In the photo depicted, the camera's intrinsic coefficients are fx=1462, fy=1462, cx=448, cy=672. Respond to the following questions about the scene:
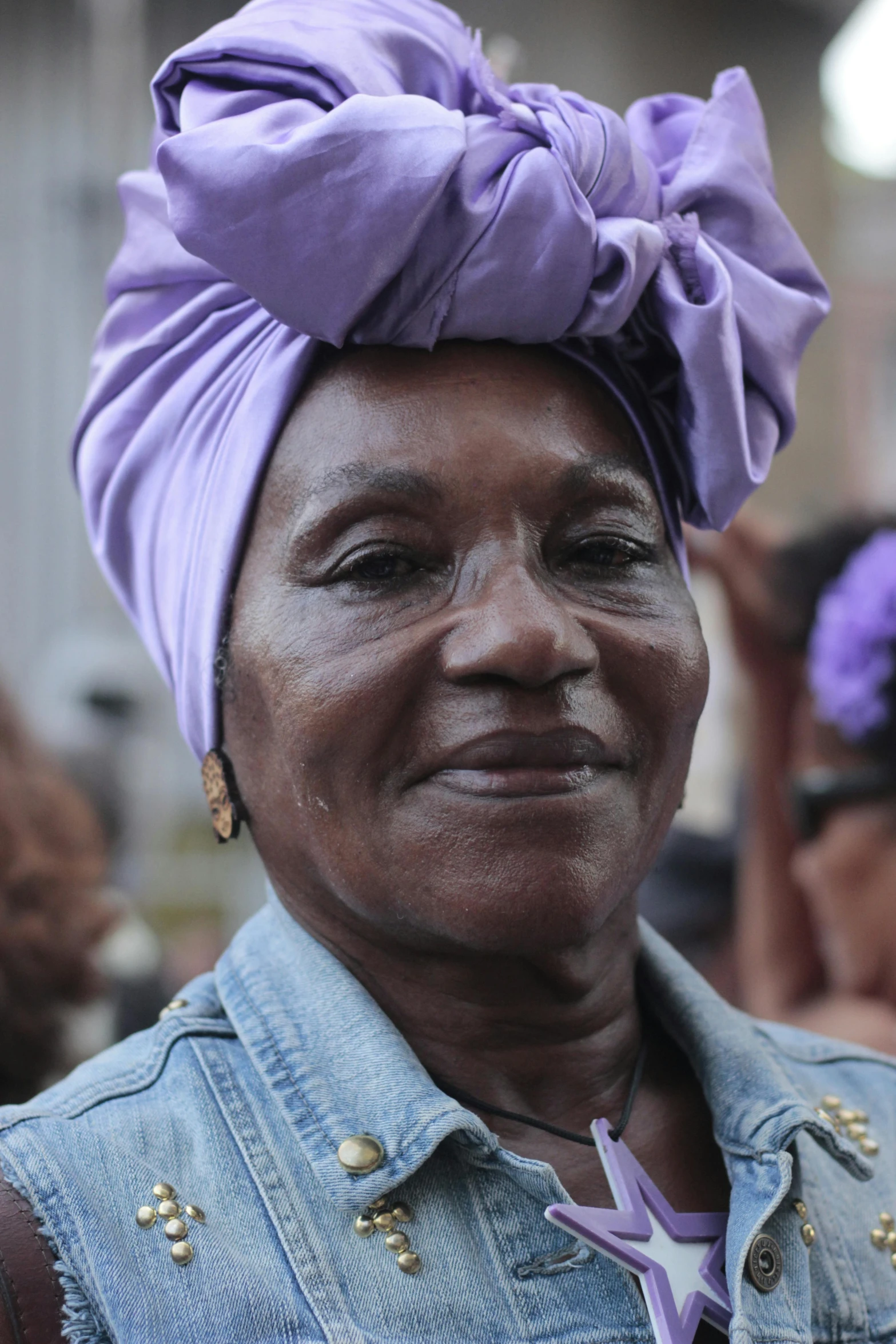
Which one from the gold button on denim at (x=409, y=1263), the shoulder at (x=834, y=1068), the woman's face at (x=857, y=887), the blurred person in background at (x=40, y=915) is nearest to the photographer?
the gold button on denim at (x=409, y=1263)

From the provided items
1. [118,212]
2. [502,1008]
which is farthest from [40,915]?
[118,212]

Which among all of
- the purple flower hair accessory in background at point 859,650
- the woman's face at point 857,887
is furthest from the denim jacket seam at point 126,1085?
the purple flower hair accessory in background at point 859,650

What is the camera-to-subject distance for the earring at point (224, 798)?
6.11 ft

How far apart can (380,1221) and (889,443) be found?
1059 cm

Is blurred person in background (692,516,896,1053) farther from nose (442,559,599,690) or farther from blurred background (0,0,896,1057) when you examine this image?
blurred background (0,0,896,1057)

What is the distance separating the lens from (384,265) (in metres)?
1.66

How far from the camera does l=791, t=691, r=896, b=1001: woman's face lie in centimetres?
365

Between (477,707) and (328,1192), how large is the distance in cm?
56

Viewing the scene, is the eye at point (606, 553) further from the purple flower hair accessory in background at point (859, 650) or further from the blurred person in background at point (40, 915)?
the purple flower hair accessory in background at point (859, 650)

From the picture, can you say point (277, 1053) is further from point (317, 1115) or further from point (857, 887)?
point (857, 887)

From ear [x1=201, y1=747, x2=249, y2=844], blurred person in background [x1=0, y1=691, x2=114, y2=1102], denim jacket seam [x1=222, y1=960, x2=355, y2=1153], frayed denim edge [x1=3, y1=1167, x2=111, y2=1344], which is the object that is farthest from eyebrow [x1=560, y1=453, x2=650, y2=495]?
blurred person in background [x1=0, y1=691, x2=114, y2=1102]

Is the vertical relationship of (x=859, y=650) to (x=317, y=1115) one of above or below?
below

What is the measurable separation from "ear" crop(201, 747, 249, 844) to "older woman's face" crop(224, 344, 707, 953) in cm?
3

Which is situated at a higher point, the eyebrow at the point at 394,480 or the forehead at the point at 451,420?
the forehead at the point at 451,420
